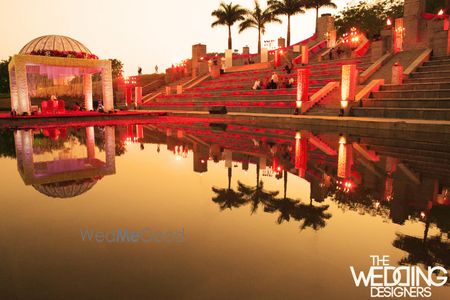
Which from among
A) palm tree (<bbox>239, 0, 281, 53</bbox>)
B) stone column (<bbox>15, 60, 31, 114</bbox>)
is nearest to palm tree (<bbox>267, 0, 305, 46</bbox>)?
palm tree (<bbox>239, 0, 281, 53</bbox>)

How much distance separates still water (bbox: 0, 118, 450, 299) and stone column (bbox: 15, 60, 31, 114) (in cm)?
1360

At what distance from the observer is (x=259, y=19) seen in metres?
46.0

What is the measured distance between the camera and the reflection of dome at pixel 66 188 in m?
4.63

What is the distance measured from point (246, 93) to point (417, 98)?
42.3 feet

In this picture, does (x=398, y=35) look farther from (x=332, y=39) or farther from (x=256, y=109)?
(x=332, y=39)

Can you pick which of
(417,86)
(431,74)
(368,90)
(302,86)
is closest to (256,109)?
(302,86)

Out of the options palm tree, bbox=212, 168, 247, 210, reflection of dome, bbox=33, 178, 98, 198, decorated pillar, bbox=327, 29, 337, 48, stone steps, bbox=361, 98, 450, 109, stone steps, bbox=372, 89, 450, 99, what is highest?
decorated pillar, bbox=327, 29, 337, 48

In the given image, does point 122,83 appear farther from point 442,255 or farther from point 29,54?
point 442,255

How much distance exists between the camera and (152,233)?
3209 millimetres

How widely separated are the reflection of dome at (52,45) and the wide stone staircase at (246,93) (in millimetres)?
9630

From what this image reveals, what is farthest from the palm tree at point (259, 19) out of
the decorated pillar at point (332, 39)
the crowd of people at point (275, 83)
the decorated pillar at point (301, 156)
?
the decorated pillar at point (301, 156)

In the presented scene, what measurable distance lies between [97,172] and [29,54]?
16.4m

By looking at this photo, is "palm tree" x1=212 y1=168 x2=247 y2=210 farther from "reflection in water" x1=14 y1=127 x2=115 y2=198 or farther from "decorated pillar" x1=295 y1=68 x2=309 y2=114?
"decorated pillar" x1=295 y1=68 x2=309 y2=114

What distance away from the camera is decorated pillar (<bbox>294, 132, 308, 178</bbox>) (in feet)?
20.7
